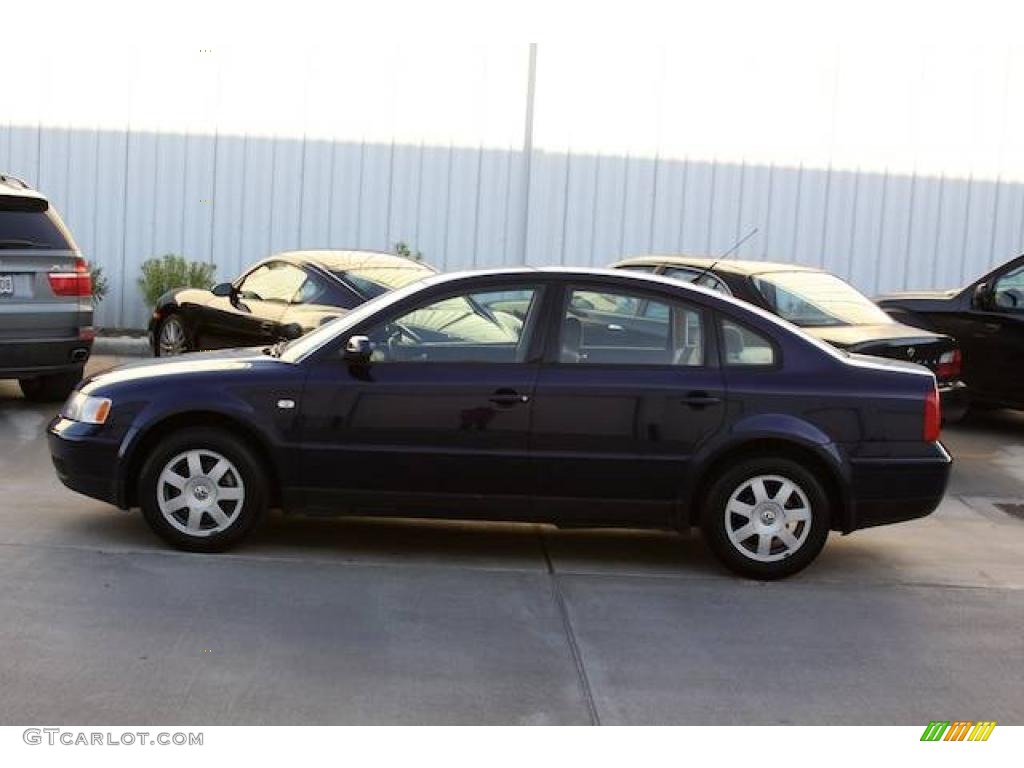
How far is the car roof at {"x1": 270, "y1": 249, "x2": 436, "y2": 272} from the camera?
40.0 feet

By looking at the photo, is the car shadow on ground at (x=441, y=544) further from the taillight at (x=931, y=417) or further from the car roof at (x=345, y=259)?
the car roof at (x=345, y=259)

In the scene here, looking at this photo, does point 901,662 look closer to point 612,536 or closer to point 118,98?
point 612,536

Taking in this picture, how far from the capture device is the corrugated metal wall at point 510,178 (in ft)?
56.0

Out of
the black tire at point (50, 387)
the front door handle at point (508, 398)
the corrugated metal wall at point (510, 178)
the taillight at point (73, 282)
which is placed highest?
the corrugated metal wall at point (510, 178)

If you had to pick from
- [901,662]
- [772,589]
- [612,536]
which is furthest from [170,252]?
[901,662]

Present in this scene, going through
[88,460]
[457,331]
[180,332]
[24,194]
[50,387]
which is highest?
[24,194]

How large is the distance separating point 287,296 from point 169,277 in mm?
4999

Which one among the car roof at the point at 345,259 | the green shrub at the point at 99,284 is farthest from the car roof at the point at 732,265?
the green shrub at the point at 99,284

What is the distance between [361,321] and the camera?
7.53 m

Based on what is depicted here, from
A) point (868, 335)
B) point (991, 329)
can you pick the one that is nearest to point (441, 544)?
point (868, 335)

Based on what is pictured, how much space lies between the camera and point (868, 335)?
10898 millimetres

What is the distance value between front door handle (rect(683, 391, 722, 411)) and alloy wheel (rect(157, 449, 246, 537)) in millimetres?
2130

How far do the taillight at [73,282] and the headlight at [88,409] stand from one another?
4088 millimetres
